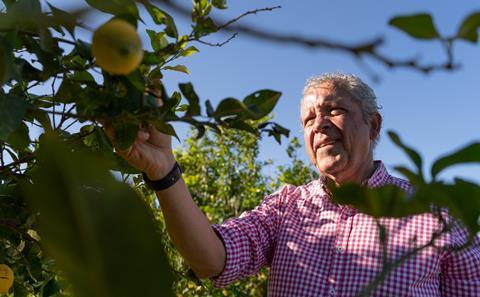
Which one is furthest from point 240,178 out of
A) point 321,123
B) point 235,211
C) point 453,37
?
point 453,37

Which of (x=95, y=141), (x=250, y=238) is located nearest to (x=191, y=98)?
(x=95, y=141)

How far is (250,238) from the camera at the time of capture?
1.96m

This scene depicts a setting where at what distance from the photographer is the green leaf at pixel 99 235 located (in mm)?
178

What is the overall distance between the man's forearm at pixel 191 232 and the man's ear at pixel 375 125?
3.06 feet

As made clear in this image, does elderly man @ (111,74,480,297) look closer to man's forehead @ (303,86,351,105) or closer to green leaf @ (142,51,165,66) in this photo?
man's forehead @ (303,86,351,105)

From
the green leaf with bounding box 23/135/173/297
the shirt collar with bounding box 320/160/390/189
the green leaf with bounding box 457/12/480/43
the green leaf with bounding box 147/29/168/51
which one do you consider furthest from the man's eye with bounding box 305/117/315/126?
the green leaf with bounding box 23/135/173/297

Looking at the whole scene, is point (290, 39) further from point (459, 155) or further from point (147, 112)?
point (147, 112)

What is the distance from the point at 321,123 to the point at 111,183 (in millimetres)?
2094

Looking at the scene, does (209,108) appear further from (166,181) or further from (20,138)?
(166,181)

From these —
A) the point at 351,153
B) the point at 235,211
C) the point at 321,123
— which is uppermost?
the point at 321,123

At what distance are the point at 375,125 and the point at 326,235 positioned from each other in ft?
2.16

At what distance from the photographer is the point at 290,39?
344 millimetres

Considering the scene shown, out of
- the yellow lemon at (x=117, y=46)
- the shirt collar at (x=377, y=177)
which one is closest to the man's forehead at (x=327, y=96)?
the shirt collar at (x=377, y=177)

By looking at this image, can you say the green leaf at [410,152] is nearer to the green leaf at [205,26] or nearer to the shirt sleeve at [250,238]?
the green leaf at [205,26]
